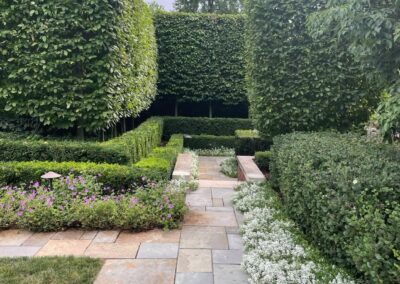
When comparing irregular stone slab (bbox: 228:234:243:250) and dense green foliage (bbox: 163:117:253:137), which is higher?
dense green foliage (bbox: 163:117:253:137)

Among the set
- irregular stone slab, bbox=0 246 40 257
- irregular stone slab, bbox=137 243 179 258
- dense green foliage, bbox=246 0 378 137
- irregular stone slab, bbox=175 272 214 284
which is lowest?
irregular stone slab, bbox=137 243 179 258

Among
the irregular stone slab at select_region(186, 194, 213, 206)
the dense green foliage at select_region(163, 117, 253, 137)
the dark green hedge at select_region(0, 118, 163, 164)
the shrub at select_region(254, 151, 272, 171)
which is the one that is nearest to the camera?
the irregular stone slab at select_region(186, 194, 213, 206)

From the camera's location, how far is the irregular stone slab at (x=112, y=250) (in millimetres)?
3275

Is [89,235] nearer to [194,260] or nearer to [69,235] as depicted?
[69,235]

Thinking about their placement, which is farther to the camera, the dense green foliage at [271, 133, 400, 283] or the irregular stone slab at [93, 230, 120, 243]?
the irregular stone slab at [93, 230, 120, 243]

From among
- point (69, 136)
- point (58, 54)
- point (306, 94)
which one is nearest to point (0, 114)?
point (69, 136)

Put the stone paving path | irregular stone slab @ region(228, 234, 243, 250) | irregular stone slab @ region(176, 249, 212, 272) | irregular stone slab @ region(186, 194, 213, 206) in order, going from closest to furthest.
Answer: the stone paving path, irregular stone slab @ region(176, 249, 212, 272), irregular stone slab @ region(228, 234, 243, 250), irregular stone slab @ region(186, 194, 213, 206)

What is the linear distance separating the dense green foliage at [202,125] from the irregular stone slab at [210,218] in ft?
29.4

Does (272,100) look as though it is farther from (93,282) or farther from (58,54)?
(93,282)

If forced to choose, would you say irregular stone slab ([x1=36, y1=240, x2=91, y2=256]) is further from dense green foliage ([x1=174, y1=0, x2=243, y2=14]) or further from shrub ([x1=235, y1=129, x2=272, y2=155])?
dense green foliage ([x1=174, y1=0, x2=243, y2=14])

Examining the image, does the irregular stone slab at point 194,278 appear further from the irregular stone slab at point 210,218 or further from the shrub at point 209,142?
the shrub at point 209,142

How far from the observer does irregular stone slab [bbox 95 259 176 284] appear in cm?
279

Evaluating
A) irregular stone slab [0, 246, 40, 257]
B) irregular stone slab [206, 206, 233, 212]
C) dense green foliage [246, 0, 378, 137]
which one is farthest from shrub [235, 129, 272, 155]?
irregular stone slab [0, 246, 40, 257]

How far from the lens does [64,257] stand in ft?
10.5
